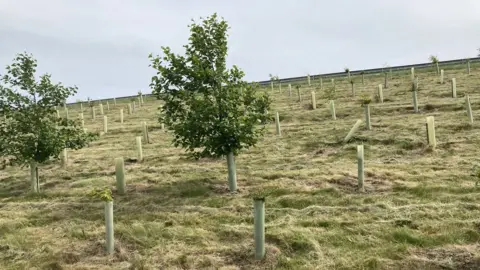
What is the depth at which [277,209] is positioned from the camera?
9.79 meters

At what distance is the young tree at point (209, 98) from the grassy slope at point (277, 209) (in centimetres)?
A: 139

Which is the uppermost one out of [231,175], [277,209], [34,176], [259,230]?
[34,176]

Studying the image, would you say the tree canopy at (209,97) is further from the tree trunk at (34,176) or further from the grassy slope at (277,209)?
the tree trunk at (34,176)

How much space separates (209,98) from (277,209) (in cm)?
339

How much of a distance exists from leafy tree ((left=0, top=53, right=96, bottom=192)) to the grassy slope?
1.21 metres

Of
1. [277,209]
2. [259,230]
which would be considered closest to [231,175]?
[277,209]

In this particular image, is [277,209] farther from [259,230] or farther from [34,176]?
[34,176]

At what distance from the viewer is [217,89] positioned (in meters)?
11.3

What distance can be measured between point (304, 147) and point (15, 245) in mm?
10712

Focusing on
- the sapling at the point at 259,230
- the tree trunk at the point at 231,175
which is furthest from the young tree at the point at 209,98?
the sapling at the point at 259,230

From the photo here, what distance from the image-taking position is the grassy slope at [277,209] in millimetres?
7652

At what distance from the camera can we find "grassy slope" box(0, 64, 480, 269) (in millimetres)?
7652

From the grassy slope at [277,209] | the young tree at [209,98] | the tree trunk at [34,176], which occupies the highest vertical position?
the young tree at [209,98]

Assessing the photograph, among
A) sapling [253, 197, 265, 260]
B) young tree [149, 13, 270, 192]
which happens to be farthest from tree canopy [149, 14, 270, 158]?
sapling [253, 197, 265, 260]
